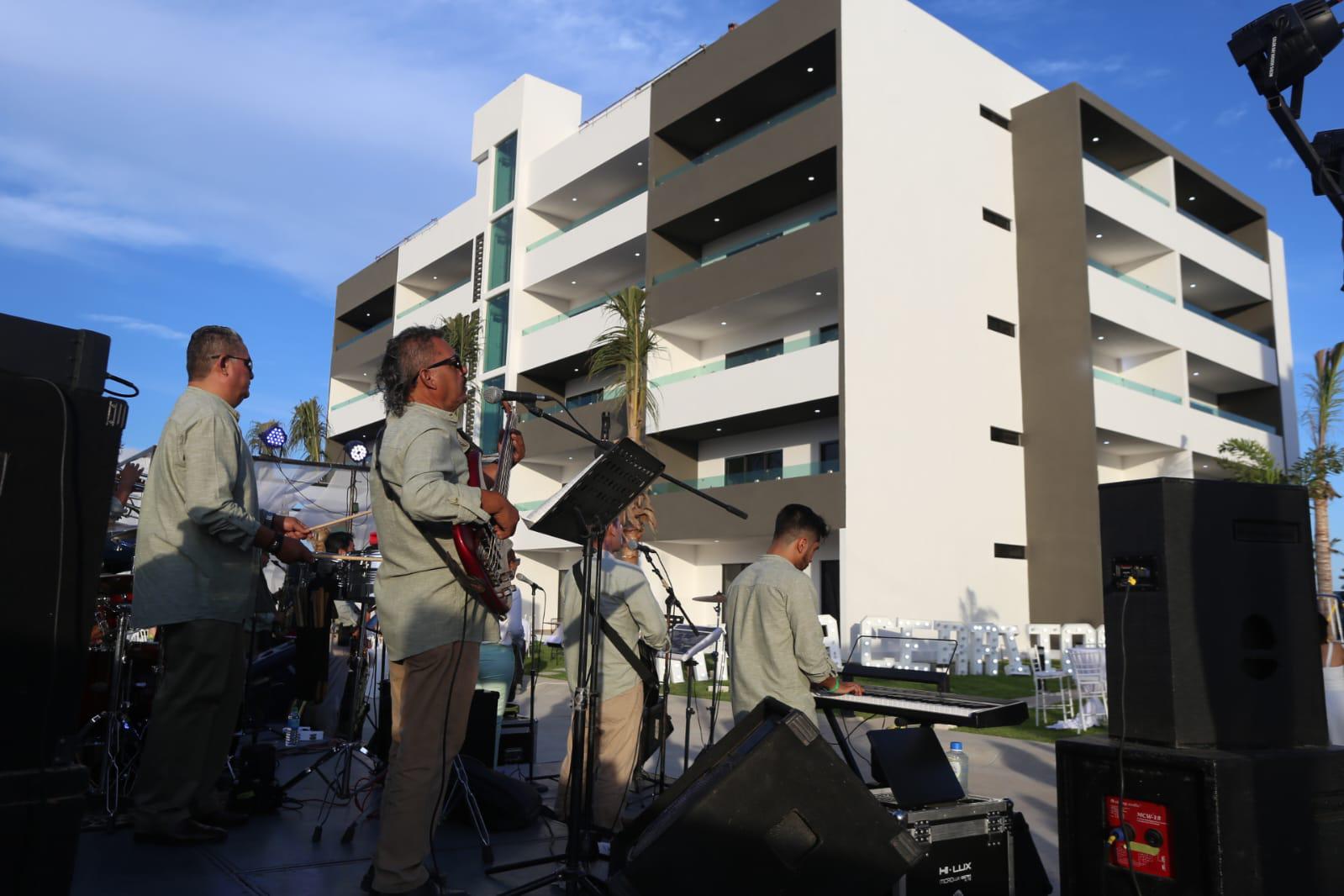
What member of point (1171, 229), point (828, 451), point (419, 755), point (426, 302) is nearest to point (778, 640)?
point (419, 755)

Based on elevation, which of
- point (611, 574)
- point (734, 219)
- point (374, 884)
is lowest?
point (374, 884)

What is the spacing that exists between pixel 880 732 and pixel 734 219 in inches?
909

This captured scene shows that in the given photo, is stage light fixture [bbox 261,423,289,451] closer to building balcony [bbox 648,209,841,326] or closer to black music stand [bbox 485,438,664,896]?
building balcony [bbox 648,209,841,326]

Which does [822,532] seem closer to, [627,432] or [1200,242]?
[627,432]

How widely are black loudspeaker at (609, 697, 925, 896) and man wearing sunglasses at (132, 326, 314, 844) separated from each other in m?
2.18

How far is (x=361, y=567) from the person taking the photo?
6.41m

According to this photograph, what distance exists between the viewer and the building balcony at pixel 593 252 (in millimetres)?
26984

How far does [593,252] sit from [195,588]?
975 inches

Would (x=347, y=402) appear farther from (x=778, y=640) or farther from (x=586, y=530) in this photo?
(x=586, y=530)

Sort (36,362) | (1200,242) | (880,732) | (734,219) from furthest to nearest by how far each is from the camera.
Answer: (1200,242) → (734,219) → (880,732) → (36,362)

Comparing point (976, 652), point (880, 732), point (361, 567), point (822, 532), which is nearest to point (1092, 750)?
point (880, 732)

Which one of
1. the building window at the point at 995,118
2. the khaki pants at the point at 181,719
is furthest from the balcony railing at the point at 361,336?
the khaki pants at the point at 181,719

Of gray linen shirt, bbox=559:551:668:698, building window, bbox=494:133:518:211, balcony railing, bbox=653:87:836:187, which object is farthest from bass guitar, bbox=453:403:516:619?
building window, bbox=494:133:518:211

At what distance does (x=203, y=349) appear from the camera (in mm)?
4312
